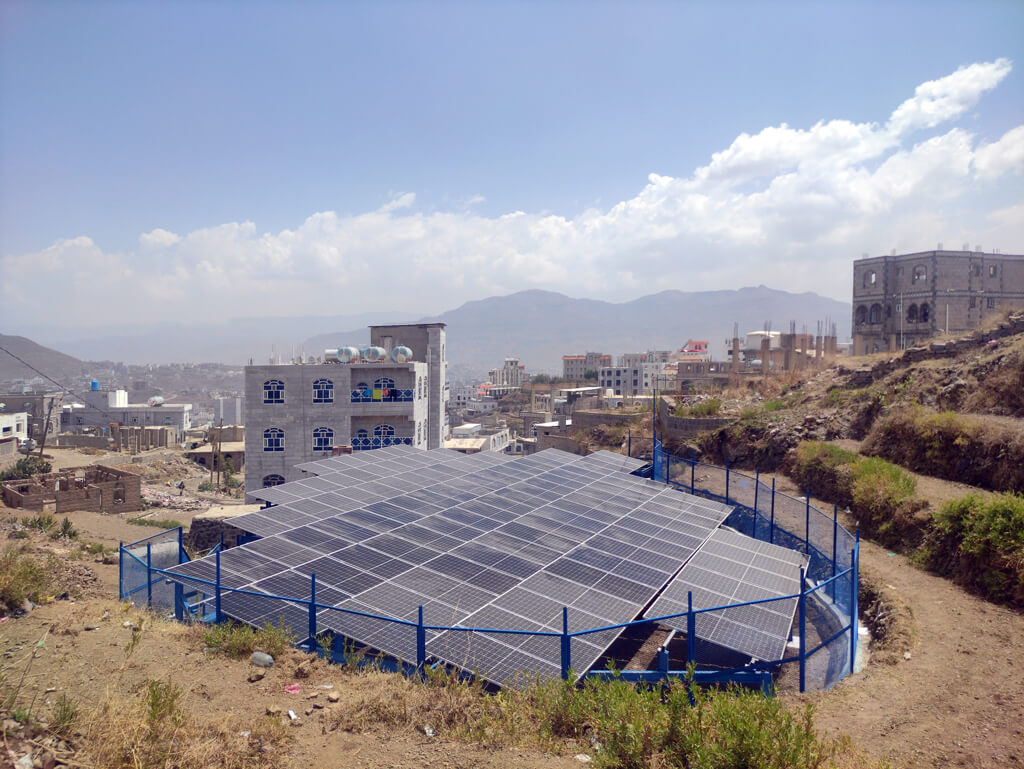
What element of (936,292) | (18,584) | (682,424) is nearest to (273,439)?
(682,424)

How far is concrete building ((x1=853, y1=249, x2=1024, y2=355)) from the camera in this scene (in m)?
50.7

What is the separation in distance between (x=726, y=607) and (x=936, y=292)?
5586 cm

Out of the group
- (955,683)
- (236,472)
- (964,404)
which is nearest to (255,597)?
(955,683)

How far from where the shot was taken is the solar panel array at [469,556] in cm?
802

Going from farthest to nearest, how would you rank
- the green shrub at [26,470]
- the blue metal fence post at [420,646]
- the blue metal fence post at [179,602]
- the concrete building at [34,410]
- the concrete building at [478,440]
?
the concrete building at [34,410]
the concrete building at [478,440]
the green shrub at [26,470]
the blue metal fence post at [179,602]
the blue metal fence post at [420,646]

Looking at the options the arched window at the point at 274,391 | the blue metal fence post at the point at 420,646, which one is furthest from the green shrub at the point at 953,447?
the arched window at the point at 274,391

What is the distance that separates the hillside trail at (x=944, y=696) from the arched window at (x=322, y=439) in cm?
3073

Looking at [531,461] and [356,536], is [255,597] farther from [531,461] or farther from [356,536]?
[531,461]

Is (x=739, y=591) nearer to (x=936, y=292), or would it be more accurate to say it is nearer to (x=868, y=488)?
(x=868, y=488)

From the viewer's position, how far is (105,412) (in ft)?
267

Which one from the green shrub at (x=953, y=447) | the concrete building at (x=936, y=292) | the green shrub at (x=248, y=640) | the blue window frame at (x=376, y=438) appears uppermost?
the concrete building at (x=936, y=292)

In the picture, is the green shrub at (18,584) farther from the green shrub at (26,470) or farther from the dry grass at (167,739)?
the green shrub at (26,470)

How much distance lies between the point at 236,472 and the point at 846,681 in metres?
54.8

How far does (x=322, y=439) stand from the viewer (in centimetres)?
3531
